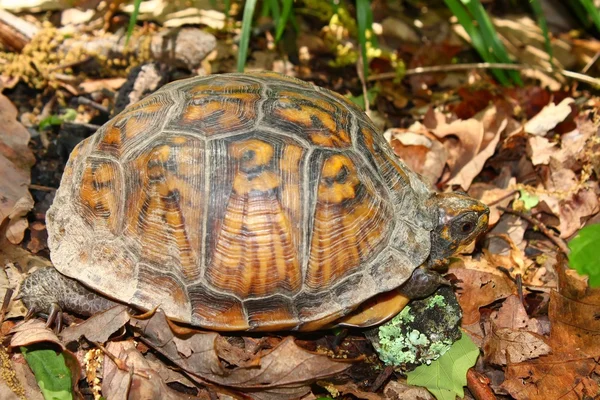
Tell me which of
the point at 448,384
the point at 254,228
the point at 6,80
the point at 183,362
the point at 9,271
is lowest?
the point at 448,384

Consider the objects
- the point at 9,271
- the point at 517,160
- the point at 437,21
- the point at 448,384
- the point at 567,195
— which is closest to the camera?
Answer: the point at 448,384

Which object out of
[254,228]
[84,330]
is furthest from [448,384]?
[84,330]

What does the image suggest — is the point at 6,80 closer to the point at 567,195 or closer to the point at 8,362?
the point at 8,362

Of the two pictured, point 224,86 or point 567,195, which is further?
point 567,195

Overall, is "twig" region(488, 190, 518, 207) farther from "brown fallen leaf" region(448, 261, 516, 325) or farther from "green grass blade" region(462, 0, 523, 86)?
"green grass blade" region(462, 0, 523, 86)

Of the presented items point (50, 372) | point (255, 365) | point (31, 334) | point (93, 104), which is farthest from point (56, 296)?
point (93, 104)

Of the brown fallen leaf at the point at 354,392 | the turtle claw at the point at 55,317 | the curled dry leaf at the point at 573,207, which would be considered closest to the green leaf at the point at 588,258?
the brown fallen leaf at the point at 354,392

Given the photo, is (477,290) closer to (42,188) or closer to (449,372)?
(449,372)
